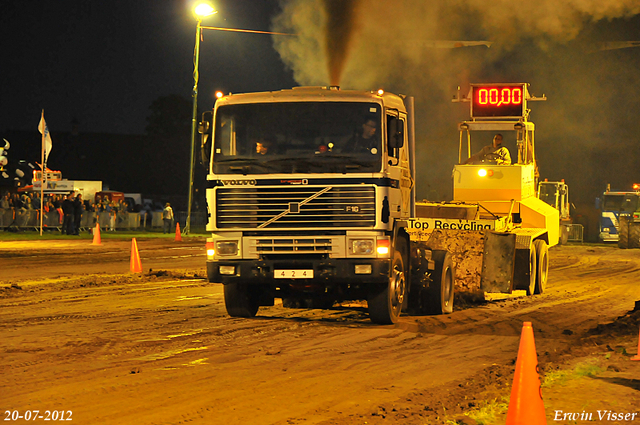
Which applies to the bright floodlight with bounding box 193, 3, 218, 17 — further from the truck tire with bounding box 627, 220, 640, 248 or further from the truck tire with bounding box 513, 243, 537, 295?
the truck tire with bounding box 513, 243, 537, 295

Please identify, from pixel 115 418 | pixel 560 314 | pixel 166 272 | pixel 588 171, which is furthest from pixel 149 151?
pixel 115 418

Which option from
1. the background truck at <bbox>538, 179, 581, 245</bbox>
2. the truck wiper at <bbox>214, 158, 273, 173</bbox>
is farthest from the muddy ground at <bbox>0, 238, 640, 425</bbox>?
the background truck at <bbox>538, 179, 581, 245</bbox>

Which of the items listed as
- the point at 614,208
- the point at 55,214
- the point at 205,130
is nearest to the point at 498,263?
the point at 205,130

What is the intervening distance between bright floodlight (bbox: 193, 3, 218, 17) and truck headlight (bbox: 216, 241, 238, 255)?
2562cm

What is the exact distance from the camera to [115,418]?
6.48 m

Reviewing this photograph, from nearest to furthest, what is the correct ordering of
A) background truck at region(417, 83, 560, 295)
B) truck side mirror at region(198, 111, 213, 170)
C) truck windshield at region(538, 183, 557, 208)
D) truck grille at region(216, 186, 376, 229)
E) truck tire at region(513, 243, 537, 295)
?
truck grille at region(216, 186, 376, 229) → truck side mirror at region(198, 111, 213, 170) → background truck at region(417, 83, 560, 295) → truck tire at region(513, 243, 537, 295) → truck windshield at region(538, 183, 557, 208)

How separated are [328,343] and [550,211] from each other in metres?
10.5

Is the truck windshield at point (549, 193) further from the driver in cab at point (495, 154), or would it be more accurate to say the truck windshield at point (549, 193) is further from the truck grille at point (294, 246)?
the truck grille at point (294, 246)

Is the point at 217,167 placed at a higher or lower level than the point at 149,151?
lower

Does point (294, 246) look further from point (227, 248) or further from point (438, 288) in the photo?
point (438, 288)

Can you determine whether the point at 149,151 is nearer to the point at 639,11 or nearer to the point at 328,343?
the point at 639,11

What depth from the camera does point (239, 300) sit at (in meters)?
12.4

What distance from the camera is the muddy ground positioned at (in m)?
6.91

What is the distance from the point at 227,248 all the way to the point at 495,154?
8.99 m
